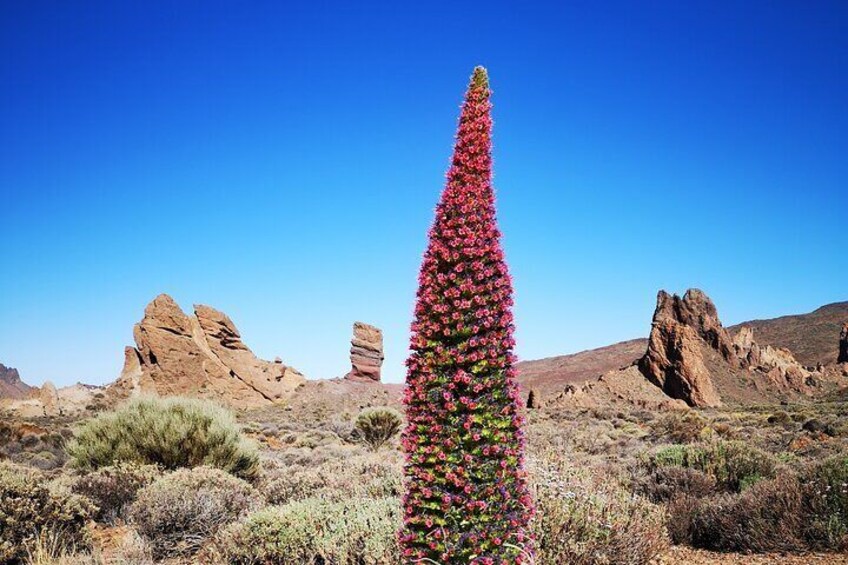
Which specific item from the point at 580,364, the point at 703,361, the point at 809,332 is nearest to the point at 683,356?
the point at 703,361

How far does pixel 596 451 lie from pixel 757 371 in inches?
1525

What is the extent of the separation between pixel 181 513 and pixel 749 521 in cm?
718

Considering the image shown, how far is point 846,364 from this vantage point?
2235 inches

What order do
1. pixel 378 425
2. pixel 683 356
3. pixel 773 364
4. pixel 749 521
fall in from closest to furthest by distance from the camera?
pixel 749 521 < pixel 378 425 < pixel 683 356 < pixel 773 364

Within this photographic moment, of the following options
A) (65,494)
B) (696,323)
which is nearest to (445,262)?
(65,494)

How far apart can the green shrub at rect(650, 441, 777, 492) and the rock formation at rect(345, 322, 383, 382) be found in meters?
56.2

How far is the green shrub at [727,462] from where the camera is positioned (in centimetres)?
1025

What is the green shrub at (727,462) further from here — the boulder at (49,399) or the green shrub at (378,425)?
the boulder at (49,399)

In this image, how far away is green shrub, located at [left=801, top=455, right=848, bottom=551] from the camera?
7.07 meters

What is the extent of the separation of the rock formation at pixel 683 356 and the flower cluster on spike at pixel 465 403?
41803 millimetres

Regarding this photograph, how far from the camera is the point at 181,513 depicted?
7.84m

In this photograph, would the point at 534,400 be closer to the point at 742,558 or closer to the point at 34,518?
the point at 742,558

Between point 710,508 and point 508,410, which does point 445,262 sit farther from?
point 710,508

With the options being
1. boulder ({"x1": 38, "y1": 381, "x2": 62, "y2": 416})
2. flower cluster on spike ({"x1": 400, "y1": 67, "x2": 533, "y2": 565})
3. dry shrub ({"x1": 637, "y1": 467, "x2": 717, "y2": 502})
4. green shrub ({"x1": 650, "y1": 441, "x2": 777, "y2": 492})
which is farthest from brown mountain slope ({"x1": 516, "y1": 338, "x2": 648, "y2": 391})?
flower cluster on spike ({"x1": 400, "y1": 67, "x2": 533, "y2": 565})
